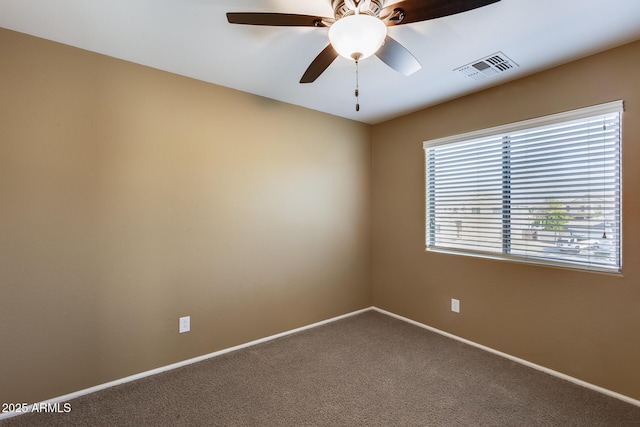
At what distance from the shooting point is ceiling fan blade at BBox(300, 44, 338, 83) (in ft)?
5.40

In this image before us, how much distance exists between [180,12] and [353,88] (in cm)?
146

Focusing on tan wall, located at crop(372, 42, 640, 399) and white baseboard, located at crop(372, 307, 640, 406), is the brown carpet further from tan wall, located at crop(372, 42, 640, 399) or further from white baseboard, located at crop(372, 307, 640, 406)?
tan wall, located at crop(372, 42, 640, 399)

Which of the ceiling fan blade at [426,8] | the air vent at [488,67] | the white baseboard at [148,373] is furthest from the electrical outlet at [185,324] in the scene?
the air vent at [488,67]

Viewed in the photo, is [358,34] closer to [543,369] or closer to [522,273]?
[522,273]

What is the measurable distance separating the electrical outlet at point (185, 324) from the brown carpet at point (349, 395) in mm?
299

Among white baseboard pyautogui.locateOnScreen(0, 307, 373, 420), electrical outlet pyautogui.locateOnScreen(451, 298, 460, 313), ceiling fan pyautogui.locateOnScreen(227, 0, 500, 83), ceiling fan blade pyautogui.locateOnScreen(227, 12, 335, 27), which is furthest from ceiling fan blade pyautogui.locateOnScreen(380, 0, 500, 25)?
white baseboard pyautogui.locateOnScreen(0, 307, 373, 420)

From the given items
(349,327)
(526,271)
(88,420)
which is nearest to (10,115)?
(88,420)

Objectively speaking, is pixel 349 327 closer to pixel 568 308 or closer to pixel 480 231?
pixel 480 231

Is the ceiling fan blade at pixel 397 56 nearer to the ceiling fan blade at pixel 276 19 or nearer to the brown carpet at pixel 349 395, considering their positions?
the ceiling fan blade at pixel 276 19

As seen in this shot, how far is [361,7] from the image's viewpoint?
Answer: 4.62ft

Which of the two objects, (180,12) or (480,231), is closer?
(180,12)

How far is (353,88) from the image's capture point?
103 inches

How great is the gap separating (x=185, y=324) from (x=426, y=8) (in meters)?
2.70

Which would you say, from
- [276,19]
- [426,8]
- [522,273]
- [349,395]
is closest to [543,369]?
[522,273]
